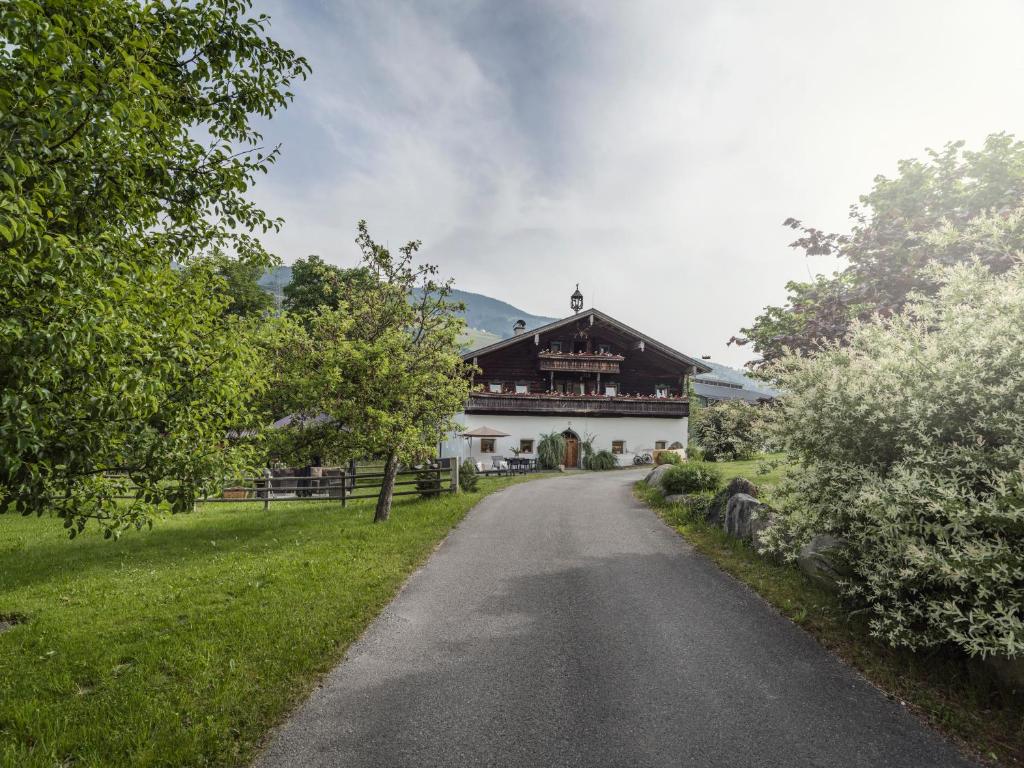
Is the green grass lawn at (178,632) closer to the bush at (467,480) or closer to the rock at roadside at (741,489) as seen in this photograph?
the bush at (467,480)

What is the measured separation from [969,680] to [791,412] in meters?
3.84

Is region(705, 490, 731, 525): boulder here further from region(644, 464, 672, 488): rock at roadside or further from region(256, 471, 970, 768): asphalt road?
region(644, 464, 672, 488): rock at roadside

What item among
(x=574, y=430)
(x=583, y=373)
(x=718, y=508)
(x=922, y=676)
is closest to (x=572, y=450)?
(x=574, y=430)

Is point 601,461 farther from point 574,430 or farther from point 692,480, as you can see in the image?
point 692,480

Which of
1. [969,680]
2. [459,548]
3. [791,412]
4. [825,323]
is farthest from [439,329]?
[969,680]

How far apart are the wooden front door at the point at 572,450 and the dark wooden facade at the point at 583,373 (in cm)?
175

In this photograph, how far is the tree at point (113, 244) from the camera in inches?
135

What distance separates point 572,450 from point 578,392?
15.3 feet

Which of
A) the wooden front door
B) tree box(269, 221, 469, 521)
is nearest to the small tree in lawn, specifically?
tree box(269, 221, 469, 521)

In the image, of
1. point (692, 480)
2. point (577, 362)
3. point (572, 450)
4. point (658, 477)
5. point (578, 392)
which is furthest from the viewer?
point (578, 392)

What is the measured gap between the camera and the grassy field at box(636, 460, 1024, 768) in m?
4.23

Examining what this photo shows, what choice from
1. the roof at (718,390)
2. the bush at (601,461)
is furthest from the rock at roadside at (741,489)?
the roof at (718,390)

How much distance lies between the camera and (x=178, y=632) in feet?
20.2

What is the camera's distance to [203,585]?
8125mm
